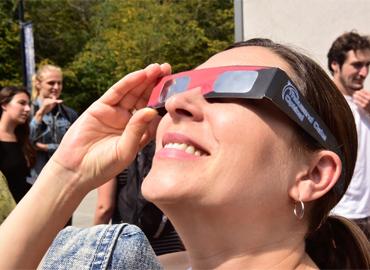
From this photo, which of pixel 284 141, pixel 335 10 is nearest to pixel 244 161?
pixel 284 141

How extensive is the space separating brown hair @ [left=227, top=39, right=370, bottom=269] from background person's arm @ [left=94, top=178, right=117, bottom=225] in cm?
224

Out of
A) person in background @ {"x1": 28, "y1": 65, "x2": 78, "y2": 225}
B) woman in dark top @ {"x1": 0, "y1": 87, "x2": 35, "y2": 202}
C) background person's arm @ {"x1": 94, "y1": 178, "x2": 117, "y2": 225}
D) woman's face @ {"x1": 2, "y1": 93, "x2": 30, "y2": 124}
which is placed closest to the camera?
background person's arm @ {"x1": 94, "y1": 178, "x2": 117, "y2": 225}

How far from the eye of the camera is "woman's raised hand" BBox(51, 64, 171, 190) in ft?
6.16

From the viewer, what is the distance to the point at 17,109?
5680 millimetres

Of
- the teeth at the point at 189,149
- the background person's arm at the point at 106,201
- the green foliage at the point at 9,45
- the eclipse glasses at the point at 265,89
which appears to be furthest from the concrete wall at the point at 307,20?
the green foliage at the point at 9,45

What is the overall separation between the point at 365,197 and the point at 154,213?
4.76ft

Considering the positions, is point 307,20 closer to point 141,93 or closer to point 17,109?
point 17,109

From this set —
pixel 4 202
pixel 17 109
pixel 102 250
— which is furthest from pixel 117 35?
pixel 102 250

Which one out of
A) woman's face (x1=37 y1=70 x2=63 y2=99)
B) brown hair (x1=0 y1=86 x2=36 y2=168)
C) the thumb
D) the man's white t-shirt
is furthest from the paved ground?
the thumb

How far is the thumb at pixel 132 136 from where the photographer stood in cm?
183

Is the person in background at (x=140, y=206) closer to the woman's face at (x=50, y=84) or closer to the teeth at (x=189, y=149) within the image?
the teeth at (x=189, y=149)

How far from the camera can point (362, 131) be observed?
13.1 ft

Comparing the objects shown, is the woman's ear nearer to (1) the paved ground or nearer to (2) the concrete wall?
(2) the concrete wall

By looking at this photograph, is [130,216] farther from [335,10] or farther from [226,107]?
[335,10]
